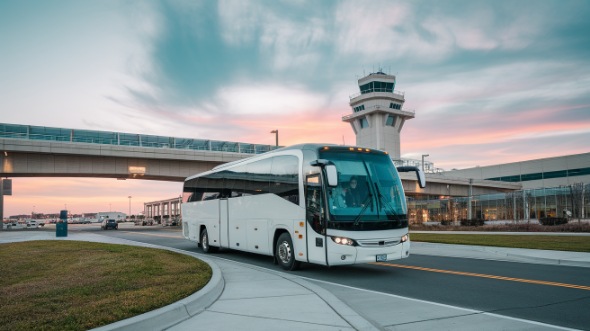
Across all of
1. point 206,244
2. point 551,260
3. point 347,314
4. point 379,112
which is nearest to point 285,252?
point 347,314

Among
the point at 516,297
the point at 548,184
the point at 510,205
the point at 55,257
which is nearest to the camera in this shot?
the point at 516,297

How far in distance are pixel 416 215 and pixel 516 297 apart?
54.7 metres

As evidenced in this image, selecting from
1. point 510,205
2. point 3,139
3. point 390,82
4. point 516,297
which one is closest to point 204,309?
point 516,297

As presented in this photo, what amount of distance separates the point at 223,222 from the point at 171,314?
11.0m

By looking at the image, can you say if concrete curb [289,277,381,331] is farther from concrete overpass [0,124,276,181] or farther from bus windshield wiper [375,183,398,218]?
concrete overpass [0,124,276,181]

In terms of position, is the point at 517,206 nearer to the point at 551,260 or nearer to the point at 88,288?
the point at 551,260

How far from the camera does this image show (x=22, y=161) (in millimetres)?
38094

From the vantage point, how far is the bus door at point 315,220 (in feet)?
37.1

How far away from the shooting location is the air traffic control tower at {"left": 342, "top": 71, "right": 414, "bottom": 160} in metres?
91.9

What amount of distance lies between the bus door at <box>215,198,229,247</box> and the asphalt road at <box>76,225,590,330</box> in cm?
282

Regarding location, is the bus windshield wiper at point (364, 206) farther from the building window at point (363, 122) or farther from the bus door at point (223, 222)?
the building window at point (363, 122)

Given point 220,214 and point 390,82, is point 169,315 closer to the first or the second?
point 220,214

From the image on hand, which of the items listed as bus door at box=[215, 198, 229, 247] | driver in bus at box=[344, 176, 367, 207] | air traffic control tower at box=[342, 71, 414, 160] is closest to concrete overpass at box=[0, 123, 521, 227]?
bus door at box=[215, 198, 229, 247]

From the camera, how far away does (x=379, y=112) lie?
92.4 m
